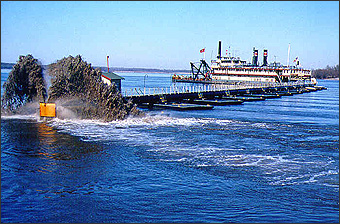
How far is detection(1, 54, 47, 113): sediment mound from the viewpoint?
34844mm

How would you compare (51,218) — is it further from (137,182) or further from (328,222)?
(328,222)

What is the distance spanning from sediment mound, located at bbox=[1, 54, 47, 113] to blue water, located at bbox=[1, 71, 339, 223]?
21.3ft

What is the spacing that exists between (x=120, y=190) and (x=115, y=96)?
20.0 metres

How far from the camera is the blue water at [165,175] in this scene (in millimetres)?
12602

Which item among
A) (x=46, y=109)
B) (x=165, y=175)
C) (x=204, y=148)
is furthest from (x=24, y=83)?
(x=165, y=175)

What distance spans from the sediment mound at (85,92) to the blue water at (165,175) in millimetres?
4869

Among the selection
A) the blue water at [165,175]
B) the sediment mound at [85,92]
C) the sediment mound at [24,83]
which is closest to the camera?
the blue water at [165,175]

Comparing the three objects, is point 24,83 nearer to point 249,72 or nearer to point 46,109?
point 46,109

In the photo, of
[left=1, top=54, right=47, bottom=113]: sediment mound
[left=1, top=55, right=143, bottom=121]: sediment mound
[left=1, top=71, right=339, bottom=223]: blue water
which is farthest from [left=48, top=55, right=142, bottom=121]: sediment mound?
[left=1, top=71, right=339, bottom=223]: blue water

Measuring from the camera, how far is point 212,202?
13531 mm

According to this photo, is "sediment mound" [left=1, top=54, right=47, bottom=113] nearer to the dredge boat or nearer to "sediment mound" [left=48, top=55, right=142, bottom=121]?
"sediment mound" [left=48, top=55, right=142, bottom=121]

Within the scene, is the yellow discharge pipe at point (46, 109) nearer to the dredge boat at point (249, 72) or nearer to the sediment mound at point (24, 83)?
the sediment mound at point (24, 83)

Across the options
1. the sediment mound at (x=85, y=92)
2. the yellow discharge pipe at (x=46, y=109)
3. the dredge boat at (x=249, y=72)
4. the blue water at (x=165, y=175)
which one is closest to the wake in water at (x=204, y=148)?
the blue water at (x=165, y=175)

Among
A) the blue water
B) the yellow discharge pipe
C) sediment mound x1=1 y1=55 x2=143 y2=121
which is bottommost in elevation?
the blue water
